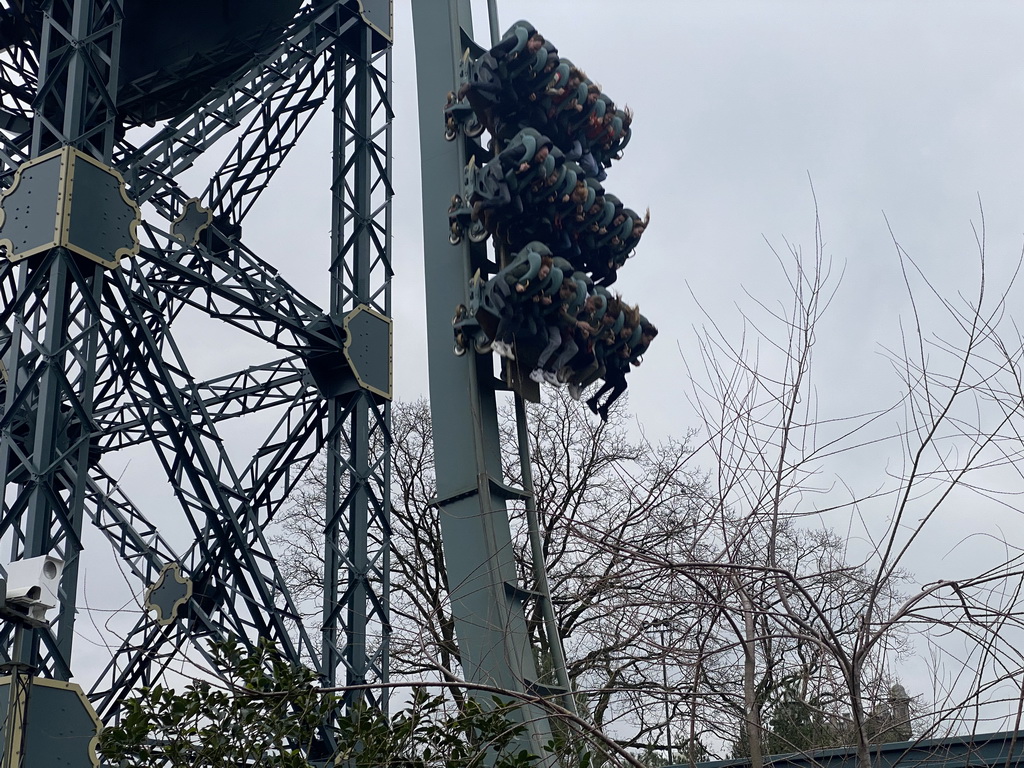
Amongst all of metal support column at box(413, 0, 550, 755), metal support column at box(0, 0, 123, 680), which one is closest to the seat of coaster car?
metal support column at box(413, 0, 550, 755)

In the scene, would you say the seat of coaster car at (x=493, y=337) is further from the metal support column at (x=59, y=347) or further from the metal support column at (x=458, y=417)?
the metal support column at (x=59, y=347)

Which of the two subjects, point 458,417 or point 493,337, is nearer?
point 493,337

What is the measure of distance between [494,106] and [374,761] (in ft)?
22.9

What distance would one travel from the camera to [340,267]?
13.6 metres

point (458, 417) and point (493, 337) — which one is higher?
point (493, 337)

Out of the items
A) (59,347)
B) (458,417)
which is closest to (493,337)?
(458,417)

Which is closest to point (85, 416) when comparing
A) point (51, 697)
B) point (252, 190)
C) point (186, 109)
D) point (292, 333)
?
point (51, 697)

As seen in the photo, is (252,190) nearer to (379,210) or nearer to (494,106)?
(379,210)

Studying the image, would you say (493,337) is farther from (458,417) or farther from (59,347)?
(59,347)

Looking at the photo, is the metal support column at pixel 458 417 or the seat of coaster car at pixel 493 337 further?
the seat of coaster car at pixel 493 337

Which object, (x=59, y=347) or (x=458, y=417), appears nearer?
(x=59, y=347)

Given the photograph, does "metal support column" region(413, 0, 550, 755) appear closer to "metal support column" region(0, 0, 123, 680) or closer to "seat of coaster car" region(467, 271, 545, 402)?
"seat of coaster car" region(467, 271, 545, 402)

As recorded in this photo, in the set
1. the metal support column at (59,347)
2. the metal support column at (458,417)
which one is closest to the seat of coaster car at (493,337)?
the metal support column at (458,417)

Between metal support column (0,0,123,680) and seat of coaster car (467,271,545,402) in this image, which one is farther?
seat of coaster car (467,271,545,402)
